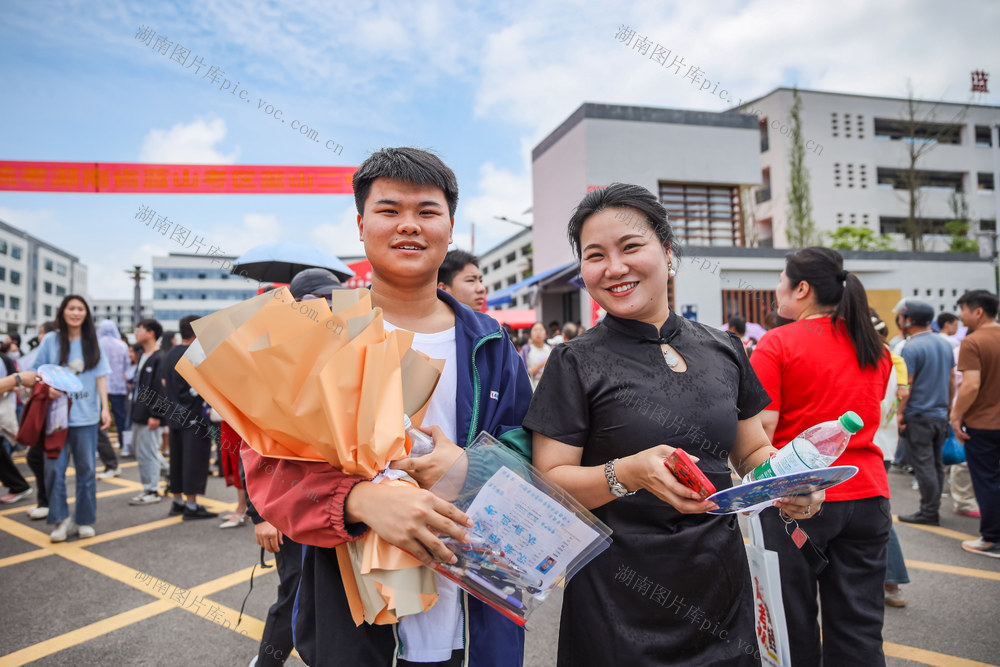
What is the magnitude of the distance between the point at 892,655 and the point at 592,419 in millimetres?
2791

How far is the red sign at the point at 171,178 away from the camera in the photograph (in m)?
8.07

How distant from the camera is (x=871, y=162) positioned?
27.5m

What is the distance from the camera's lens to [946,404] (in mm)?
5562

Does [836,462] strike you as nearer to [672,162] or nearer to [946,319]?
[946,319]

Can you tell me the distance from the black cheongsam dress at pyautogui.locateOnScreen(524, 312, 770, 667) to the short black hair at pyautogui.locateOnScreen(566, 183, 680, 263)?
313 millimetres

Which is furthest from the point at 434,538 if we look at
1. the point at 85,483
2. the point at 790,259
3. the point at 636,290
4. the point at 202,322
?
the point at 85,483

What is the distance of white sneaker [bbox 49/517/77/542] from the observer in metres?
5.06

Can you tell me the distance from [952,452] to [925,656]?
3.44m

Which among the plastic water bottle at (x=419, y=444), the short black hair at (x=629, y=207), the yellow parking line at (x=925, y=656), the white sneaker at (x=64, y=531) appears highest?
the short black hair at (x=629, y=207)

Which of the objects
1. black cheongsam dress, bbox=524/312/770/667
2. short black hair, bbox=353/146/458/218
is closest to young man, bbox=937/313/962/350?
black cheongsam dress, bbox=524/312/770/667

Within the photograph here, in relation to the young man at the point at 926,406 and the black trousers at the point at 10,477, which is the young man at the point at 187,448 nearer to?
the black trousers at the point at 10,477

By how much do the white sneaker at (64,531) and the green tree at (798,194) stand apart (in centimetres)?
2507

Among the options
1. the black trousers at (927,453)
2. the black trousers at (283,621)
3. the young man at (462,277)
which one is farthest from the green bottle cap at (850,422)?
the black trousers at (927,453)

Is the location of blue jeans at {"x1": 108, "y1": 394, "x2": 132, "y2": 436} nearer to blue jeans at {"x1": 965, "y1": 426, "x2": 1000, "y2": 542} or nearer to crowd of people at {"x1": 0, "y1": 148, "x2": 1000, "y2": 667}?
crowd of people at {"x1": 0, "y1": 148, "x2": 1000, "y2": 667}
